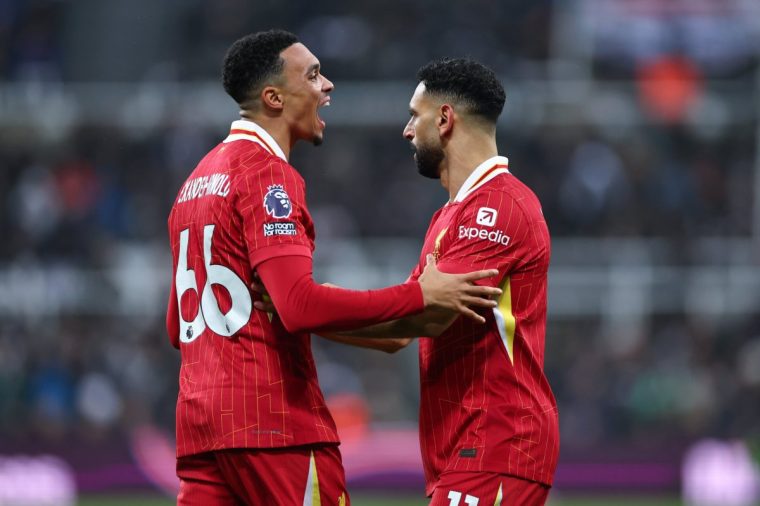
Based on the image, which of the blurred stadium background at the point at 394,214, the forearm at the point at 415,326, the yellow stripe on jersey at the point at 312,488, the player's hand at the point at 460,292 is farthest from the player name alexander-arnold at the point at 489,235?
the blurred stadium background at the point at 394,214

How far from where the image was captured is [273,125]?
16.2 feet

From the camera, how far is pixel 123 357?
13.9 m

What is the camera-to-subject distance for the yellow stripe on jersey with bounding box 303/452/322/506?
4578mm

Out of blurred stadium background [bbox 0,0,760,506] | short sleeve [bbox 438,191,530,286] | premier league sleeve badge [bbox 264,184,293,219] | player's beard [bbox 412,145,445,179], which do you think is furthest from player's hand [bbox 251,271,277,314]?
blurred stadium background [bbox 0,0,760,506]

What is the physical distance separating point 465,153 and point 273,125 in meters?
0.78

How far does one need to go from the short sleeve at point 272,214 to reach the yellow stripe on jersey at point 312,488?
767 millimetres

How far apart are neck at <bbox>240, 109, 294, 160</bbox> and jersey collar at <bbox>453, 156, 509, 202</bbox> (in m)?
0.71

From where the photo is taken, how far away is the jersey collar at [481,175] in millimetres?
4988

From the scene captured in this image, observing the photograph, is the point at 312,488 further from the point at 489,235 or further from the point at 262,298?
the point at 489,235

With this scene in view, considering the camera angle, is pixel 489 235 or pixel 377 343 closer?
pixel 489 235

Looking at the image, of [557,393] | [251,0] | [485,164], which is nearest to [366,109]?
[251,0]

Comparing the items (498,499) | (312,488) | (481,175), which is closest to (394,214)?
(481,175)

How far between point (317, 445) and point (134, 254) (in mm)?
10273

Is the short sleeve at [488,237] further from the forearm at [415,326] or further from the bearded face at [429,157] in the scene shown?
the bearded face at [429,157]
